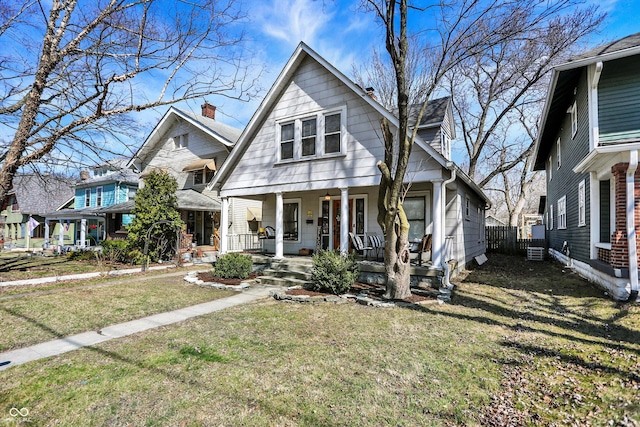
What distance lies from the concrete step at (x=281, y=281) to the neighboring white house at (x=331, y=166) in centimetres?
147

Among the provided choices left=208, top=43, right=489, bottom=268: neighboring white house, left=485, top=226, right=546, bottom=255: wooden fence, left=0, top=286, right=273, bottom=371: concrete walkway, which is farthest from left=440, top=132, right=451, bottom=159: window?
left=485, top=226, right=546, bottom=255: wooden fence

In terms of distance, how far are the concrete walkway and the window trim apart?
1314 cm

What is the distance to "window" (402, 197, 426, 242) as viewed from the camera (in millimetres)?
11031

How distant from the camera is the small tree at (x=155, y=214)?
42.9 feet

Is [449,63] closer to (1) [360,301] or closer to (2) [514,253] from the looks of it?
(1) [360,301]

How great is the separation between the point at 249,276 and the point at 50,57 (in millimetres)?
7490

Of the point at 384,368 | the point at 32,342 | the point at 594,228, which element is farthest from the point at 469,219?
the point at 32,342

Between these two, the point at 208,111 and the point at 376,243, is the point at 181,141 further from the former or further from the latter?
the point at 376,243

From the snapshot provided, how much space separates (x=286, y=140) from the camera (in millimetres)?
11602

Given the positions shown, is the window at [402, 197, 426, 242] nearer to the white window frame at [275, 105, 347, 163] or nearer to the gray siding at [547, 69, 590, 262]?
the white window frame at [275, 105, 347, 163]

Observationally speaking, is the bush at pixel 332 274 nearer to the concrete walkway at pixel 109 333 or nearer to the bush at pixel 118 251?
the concrete walkway at pixel 109 333

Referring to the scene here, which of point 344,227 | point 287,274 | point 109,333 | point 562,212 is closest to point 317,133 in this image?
point 344,227

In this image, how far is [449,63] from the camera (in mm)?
7488

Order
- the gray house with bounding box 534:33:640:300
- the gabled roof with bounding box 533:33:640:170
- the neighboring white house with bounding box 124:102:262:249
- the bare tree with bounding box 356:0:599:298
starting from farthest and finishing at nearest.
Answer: the neighboring white house with bounding box 124:102:262:249 → the gabled roof with bounding box 533:33:640:170 → the gray house with bounding box 534:33:640:300 → the bare tree with bounding box 356:0:599:298
